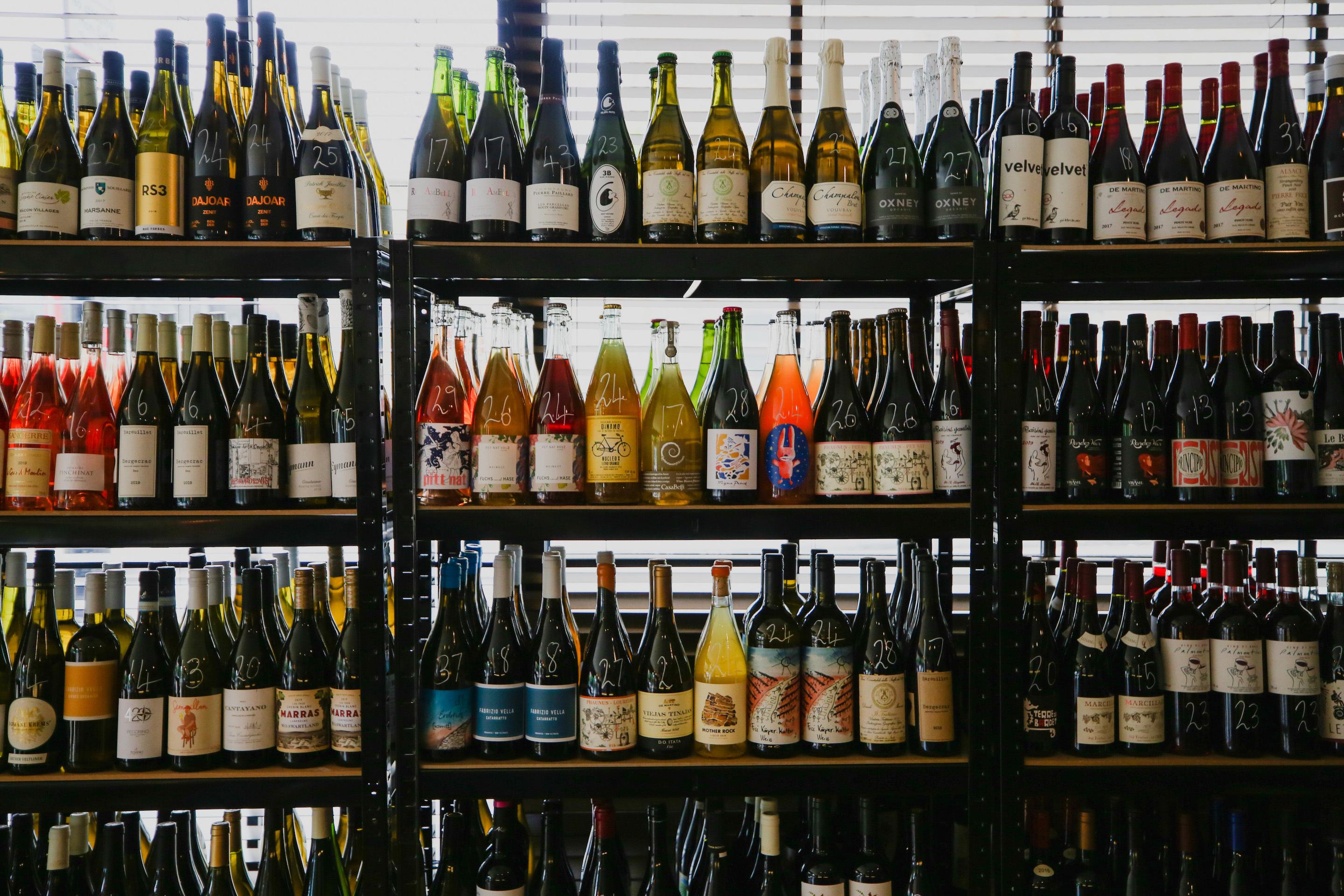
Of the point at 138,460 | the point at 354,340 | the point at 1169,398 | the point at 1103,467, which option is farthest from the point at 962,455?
the point at 138,460

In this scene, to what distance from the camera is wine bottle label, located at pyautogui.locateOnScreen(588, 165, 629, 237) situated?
143cm

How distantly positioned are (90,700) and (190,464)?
1.38ft

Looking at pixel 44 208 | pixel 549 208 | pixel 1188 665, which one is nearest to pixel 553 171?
pixel 549 208

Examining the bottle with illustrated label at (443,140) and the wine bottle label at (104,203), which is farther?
the bottle with illustrated label at (443,140)

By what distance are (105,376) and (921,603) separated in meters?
1.58

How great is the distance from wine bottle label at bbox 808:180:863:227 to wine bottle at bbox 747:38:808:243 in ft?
0.08

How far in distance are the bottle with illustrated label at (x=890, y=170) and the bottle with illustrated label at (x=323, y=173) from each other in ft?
2.87

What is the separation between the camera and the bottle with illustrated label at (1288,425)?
1451 millimetres

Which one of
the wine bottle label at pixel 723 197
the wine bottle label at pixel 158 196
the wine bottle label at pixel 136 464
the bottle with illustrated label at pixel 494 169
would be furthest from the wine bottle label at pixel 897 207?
the wine bottle label at pixel 136 464

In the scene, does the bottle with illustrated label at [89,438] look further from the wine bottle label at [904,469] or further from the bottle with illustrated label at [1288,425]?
the bottle with illustrated label at [1288,425]

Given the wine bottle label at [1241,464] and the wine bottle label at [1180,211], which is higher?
the wine bottle label at [1180,211]

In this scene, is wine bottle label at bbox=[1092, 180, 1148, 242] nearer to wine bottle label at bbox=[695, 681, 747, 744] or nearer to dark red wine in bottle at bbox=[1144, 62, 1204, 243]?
dark red wine in bottle at bbox=[1144, 62, 1204, 243]

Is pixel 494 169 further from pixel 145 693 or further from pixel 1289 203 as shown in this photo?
pixel 1289 203

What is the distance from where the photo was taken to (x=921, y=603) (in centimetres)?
156
